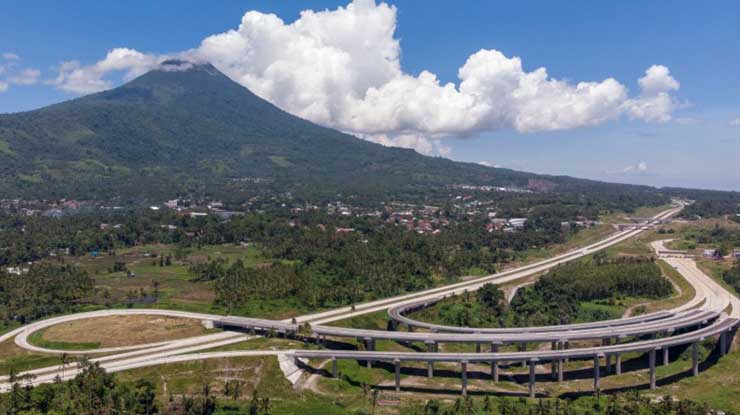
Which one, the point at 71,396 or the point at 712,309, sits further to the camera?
the point at 712,309

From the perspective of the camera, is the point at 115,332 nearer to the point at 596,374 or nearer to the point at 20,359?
the point at 20,359

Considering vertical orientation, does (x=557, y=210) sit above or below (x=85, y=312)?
above

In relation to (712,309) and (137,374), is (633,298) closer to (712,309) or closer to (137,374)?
(712,309)

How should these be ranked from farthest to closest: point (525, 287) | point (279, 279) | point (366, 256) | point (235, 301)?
point (366, 256) < point (525, 287) < point (279, 279) < point (235, 301)

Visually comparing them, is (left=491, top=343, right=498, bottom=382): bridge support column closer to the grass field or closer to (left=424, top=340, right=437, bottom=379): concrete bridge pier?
(left=424, top=340, right=437, bottom=379): concrete bridge pier

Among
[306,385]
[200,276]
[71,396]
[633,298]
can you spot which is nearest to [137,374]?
[71,396]

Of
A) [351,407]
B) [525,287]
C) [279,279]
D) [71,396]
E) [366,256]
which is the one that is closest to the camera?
[71,396]

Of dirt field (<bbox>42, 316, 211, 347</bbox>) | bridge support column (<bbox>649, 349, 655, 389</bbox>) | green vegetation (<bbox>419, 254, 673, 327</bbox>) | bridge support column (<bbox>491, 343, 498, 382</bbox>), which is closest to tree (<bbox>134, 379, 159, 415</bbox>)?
dirt field (<bbox>42, 316, 211, 347</bbox>)
